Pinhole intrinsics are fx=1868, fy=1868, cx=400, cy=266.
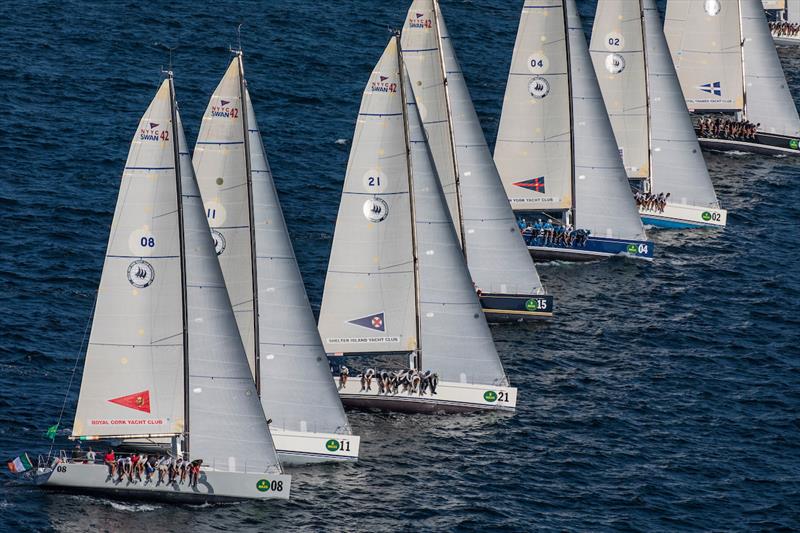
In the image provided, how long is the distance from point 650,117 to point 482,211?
2463 cm

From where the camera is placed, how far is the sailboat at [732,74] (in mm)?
145625

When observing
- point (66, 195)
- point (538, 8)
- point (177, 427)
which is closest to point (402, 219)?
point (177, 427)

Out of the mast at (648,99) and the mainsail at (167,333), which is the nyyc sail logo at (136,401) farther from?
the mast at (648,99)

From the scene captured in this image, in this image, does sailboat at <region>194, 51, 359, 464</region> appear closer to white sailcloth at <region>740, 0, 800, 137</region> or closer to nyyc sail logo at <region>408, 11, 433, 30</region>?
nyyc sail logo at <region>408, 11, 433, 30</region>

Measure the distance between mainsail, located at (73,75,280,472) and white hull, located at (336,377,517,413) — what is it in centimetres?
1163

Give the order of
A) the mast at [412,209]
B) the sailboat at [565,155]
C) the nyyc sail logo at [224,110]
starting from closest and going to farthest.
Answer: the nyyc sail logo at [224,110] → the mast at [412,209] → the sailboat at [565,155]

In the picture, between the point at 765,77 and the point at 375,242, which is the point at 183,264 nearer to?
the point at 375,242

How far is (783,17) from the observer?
174 metres

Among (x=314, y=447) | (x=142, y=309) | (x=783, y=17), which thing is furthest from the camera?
(x=783, y=17)

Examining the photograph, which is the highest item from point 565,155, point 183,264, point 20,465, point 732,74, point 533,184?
point 732,74

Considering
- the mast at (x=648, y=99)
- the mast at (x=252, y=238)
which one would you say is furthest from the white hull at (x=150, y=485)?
the mast at (x=648, y=99)

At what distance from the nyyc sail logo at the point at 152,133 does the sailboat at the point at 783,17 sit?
98.7 meters

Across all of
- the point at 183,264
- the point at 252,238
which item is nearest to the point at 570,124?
the point at 252,238

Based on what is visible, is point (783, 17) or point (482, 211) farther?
point (783, 17)
